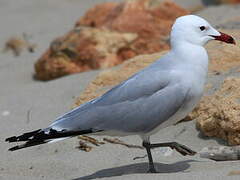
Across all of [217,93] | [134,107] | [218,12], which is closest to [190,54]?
[134,107]

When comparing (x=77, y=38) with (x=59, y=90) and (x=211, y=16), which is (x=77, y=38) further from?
(x=211, y=16)

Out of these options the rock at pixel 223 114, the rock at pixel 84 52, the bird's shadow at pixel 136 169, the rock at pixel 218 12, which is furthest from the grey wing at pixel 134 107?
the rock at pixel 218 12

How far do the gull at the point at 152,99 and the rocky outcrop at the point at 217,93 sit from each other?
18.0 inches

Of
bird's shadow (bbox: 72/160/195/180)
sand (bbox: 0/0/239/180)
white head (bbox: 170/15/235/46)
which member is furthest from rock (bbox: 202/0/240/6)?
bird's shadow (bbox: 72/160/195/180)

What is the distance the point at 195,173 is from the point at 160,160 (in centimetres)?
74

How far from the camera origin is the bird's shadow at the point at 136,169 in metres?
4.59

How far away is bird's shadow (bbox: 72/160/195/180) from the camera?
459 cm

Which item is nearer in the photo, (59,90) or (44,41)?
(59,90)

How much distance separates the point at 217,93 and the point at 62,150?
A: 1209 millimetres

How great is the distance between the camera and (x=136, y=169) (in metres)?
4.70

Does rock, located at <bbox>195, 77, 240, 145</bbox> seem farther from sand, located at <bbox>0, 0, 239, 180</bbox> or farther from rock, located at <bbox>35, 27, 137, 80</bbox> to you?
rock, located at <bbox>35, 27, 137, 80</bbox>

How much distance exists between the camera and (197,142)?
5.20m

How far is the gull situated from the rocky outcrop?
46cm

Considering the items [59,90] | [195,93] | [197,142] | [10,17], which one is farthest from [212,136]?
[10,17]
